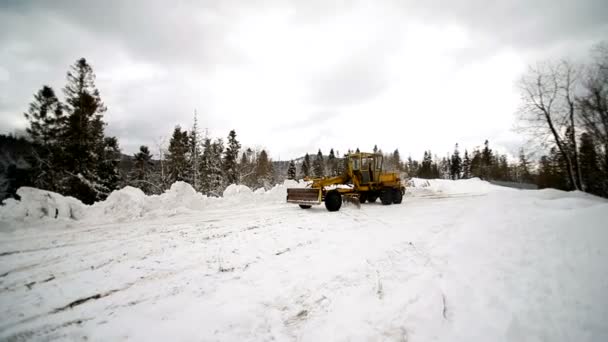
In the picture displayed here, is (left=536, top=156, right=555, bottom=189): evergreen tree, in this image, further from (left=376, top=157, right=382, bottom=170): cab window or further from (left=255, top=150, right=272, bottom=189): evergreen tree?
(left=255, top=150, right=272, bottom=189): evergreen tree

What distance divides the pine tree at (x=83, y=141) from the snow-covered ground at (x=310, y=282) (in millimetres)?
11638

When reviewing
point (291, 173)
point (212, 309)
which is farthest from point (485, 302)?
point (291, 173)

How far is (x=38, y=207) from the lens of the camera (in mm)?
7707

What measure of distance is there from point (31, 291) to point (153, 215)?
6.33 meters

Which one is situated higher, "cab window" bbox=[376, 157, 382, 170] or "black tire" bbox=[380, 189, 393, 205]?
"cab window" bbox=[376, 157, 382, 170]

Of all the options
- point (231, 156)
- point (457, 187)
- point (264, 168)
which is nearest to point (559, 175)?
point (457, 187)

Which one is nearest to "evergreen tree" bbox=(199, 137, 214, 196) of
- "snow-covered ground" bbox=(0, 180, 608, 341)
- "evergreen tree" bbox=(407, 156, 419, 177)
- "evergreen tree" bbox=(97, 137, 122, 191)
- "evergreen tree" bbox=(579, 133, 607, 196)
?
"evergreen tree" bbox=(97, 137, 122, 191)

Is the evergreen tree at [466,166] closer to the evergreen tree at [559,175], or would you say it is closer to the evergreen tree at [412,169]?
the evergreen tree at [412,169]

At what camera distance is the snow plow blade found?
1112 centimetres

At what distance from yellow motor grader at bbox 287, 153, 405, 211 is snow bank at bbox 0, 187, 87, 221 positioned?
827 cm

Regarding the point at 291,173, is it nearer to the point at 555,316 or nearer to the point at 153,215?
the point at 153,215

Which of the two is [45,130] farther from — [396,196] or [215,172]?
[396,196]

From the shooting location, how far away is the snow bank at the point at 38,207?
723cm

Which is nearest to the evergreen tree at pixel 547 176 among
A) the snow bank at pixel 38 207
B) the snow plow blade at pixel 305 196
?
the snow plow blade at pixel 305 196
